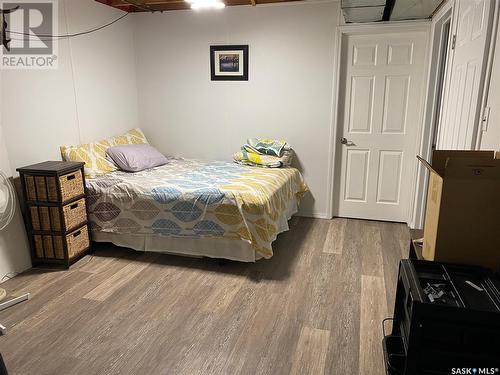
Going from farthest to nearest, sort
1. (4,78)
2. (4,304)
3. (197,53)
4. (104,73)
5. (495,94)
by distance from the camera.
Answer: (197,53)
(104,73)
(4,78)
(4,304)
(495,94)

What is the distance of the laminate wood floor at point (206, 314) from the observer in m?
1.92

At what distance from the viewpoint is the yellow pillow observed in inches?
132

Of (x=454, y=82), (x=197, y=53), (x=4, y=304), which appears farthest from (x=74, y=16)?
(x=454, y=82)

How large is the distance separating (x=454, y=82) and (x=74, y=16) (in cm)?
340

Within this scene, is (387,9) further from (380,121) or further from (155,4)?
(155,4)

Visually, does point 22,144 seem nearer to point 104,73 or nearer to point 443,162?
point 104,73

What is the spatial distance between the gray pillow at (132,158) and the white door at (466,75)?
280 cm

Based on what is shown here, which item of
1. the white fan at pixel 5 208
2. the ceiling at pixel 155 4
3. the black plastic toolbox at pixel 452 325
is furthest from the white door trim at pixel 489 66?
the white fan at pixel 5 208

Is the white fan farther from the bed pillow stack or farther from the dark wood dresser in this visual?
the bed pillow stack

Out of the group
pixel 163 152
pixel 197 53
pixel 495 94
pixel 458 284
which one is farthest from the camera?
Answer: pixel 163 152

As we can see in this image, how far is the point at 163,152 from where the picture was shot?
465cm

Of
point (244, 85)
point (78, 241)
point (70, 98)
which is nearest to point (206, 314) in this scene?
point (78, 241)

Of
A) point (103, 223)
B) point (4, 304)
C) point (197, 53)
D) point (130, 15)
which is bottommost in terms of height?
point (4, 304)

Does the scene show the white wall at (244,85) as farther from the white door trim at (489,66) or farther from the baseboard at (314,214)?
the white door trim at (489,66)
